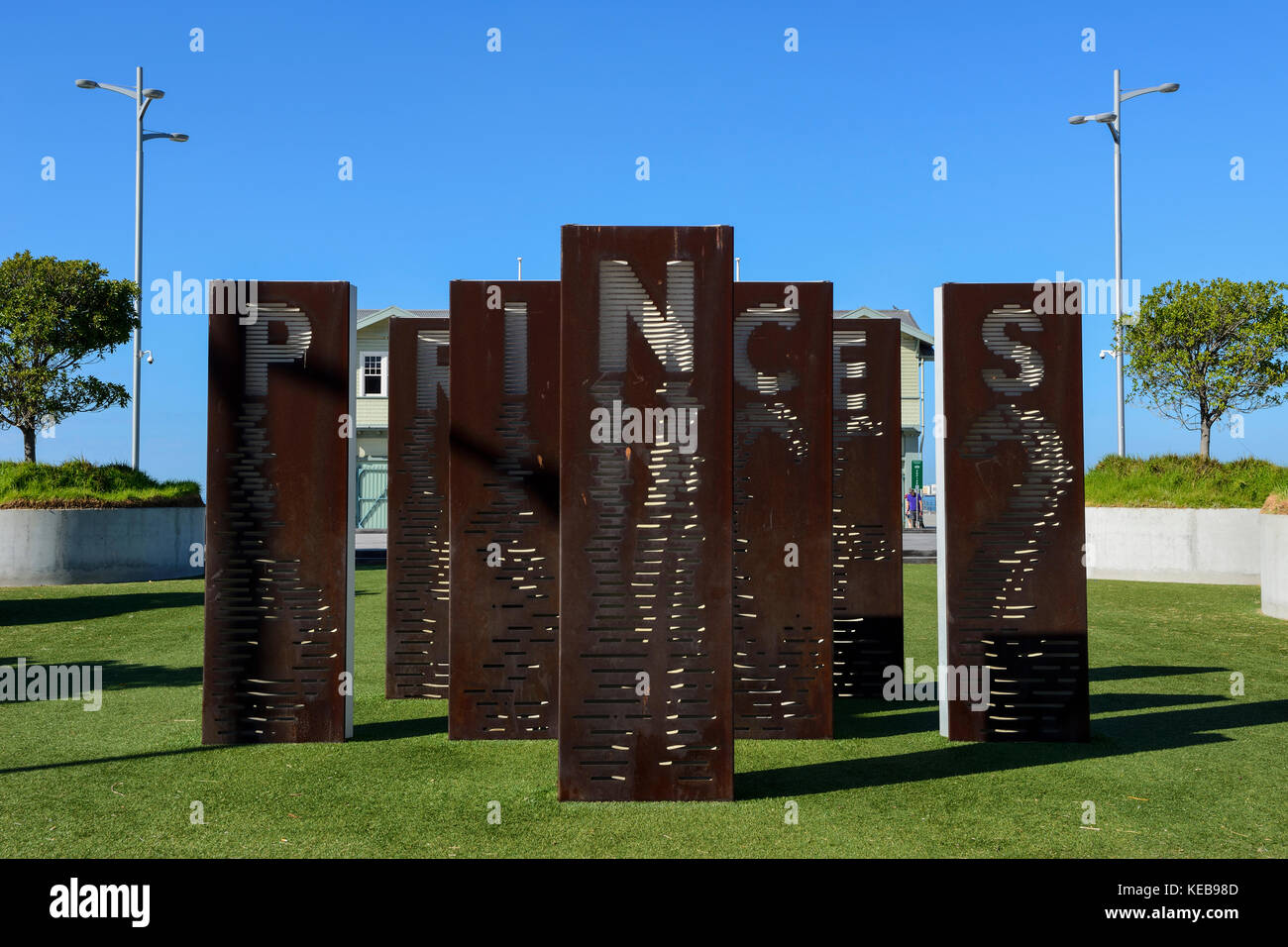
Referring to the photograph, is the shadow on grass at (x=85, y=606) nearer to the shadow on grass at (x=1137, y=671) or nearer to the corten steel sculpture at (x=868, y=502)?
the corten steel sculpture at (x=868, y=502)

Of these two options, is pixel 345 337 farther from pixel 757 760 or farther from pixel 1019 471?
pixel 1019 471

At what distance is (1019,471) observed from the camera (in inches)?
260

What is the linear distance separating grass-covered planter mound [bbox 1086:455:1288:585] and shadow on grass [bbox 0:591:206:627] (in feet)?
53.0

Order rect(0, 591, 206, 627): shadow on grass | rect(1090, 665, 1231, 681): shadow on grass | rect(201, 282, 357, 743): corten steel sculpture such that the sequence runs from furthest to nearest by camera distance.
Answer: rect(0, 591, 206, 627): shadow on grass → rect(1090, 665, 1231, 681): shadow on grass → rect(201, 282, 357, 743): corten steel sculpture

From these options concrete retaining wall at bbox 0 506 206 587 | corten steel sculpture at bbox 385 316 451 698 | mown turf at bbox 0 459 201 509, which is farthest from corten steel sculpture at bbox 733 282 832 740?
mown turf at bbox 0 459 201 509

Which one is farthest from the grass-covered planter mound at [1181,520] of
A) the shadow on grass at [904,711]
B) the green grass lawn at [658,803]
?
the shadow on grass at [904,711]

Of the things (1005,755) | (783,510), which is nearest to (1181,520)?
(1005,755)

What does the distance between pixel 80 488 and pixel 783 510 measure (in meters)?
16.0

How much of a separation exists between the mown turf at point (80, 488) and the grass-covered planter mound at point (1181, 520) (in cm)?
1786

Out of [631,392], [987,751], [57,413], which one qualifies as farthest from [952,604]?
[57,413]

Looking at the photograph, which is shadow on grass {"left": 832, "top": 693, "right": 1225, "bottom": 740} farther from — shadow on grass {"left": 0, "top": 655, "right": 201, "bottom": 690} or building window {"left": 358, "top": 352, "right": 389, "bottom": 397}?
building window {"left": 358, "top": 352, "right": 389, "bottom": 397}

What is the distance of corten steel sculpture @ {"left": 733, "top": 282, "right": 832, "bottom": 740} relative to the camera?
6.81m

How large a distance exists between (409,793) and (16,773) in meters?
2.40

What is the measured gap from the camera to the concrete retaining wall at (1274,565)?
521 inches
